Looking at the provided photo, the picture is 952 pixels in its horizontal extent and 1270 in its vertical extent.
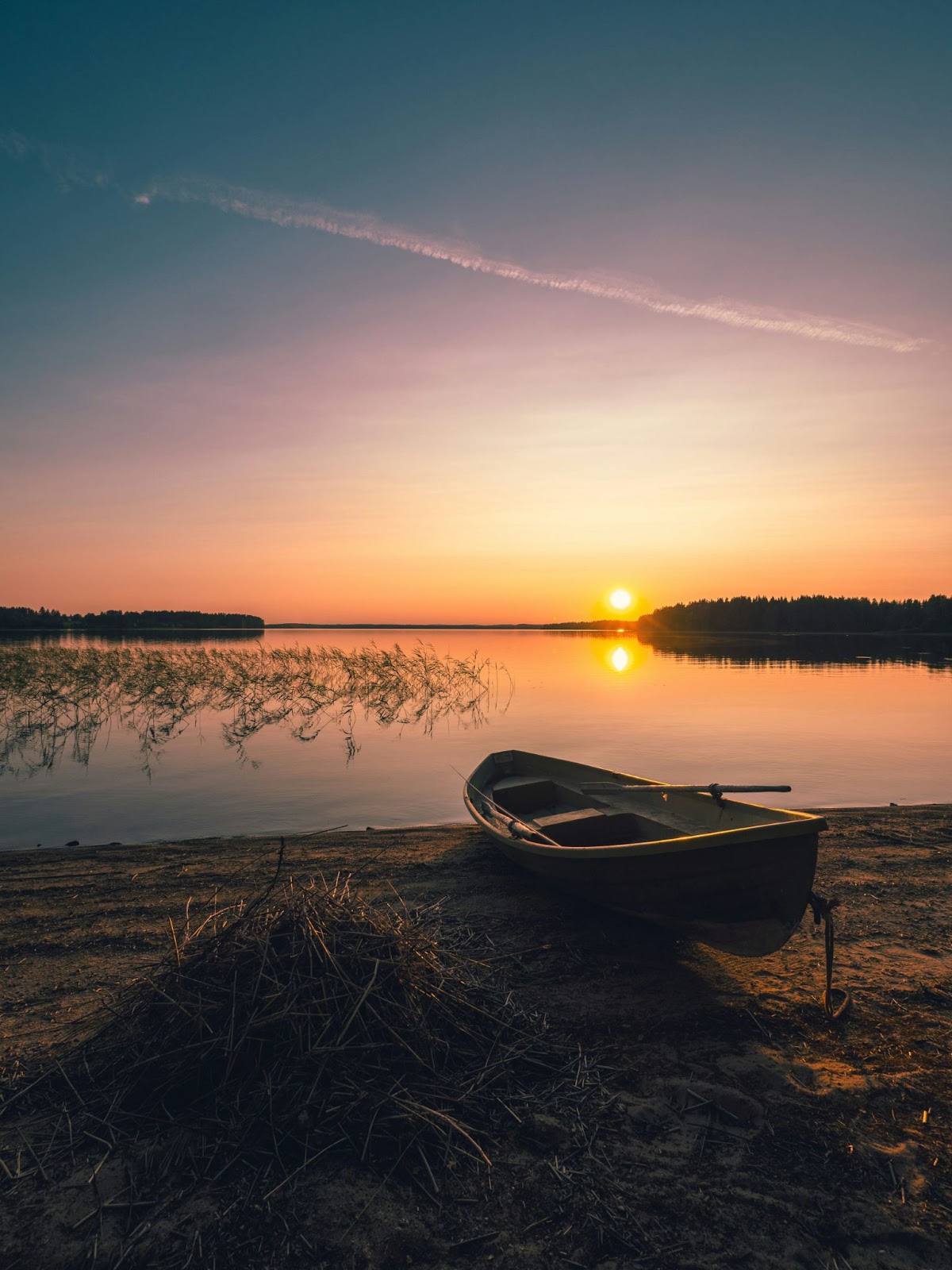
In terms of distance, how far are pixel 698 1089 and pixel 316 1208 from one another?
220cm

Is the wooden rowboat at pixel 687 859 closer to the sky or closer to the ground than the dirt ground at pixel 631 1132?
closer to the sky

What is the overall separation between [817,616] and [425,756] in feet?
388

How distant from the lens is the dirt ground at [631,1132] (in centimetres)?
294

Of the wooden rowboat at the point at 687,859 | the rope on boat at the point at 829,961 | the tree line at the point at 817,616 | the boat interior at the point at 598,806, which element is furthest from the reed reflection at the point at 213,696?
the tree line at the point at 817,616

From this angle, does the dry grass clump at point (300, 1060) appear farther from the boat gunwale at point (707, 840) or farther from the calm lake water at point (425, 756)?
the calm lake water at point (425, 756)

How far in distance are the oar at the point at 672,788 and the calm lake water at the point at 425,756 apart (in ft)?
11.1

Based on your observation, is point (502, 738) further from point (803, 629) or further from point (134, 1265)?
point (803, 629)

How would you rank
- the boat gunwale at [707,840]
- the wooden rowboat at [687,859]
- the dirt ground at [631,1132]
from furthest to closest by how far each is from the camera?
the wooden rowboat at [687,859] → the boat gunwale at [707,840] → the dirt ground at [631,1132]

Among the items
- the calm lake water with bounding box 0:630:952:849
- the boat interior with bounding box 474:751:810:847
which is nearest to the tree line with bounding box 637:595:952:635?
the calm lake water with bounding box 0:630:952:849

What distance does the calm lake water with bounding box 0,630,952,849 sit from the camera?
11.2 m

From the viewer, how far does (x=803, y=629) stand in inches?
4717

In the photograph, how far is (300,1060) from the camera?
144 inches

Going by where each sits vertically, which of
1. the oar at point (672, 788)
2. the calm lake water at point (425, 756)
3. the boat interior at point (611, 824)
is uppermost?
the oar at point (672, 788)

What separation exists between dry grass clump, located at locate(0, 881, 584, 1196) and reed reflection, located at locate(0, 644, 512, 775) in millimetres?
11606
